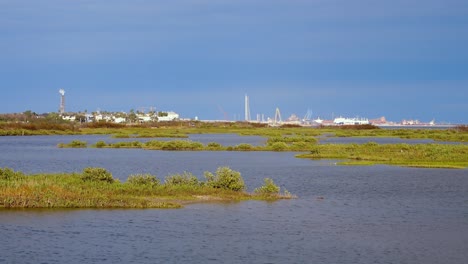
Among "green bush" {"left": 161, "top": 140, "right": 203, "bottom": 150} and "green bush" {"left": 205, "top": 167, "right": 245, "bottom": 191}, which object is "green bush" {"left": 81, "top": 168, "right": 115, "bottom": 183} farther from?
"green bush" {"left": 161, "top": 140, "right": 203, "bottom": 150}

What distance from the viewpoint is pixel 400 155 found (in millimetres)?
65688

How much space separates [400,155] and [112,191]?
37.8m

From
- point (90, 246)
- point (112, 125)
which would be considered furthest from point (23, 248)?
point (112, 125)

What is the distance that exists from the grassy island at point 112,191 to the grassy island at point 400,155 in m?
24.1

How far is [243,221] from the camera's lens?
29.5 m

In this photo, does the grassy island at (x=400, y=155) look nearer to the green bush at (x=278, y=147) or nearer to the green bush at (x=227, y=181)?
the green bush at (x=278, y=147)

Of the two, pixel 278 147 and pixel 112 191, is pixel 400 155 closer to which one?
pixel 278 147

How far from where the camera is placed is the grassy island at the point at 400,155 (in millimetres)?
59312

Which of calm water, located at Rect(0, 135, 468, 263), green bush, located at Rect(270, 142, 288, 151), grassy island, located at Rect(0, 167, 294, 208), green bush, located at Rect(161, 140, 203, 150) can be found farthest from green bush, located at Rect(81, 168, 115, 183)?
green bush, located at Rect(161, 140, 203, 150)

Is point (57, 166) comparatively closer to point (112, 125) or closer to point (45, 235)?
point (45, 235)

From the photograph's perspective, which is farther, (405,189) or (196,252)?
(405,189)

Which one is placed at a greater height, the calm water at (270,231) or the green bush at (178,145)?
the green bush at (178,145)

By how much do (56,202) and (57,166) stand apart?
24744 mm

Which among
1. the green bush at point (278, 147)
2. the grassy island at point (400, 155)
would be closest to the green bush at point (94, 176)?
the grassy island at point (400, 155)
